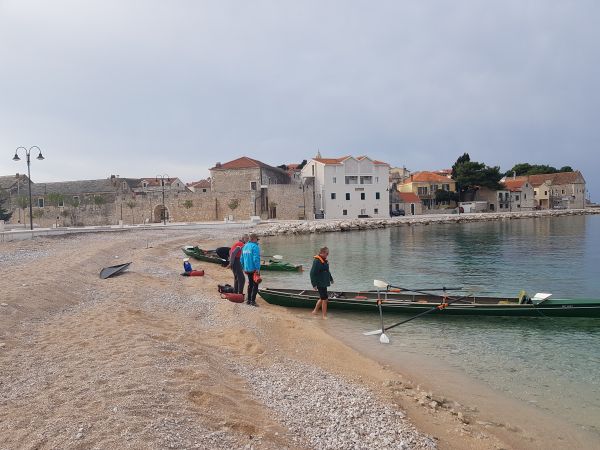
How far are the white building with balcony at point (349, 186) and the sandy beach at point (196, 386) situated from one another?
172ft

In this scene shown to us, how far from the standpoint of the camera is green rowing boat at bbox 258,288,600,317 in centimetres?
1184

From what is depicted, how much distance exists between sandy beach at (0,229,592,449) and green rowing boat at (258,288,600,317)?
1.93 meters

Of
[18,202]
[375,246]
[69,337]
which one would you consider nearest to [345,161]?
[375,246]

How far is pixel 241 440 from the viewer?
172 inches

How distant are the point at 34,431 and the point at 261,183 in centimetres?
5805

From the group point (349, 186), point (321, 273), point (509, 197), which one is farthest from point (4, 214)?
point (509, 197)

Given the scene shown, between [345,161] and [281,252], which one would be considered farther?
[345,161]

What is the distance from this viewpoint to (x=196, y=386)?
5.48 m

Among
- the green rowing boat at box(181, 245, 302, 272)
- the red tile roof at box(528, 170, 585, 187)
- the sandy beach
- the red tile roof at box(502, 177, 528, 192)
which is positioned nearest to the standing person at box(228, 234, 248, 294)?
the sandy beach

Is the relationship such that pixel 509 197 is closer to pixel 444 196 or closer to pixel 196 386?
pixel 444 196

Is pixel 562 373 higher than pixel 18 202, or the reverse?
pixel 18 202

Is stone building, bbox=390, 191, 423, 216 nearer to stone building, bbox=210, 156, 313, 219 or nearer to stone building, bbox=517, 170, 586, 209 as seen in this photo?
stone building, bbox=210, 156, 313, 219

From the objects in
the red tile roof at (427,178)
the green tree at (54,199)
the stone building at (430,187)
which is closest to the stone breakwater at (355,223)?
the stone building at (430,187)

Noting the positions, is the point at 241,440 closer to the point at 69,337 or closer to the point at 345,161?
the point at 69,337
